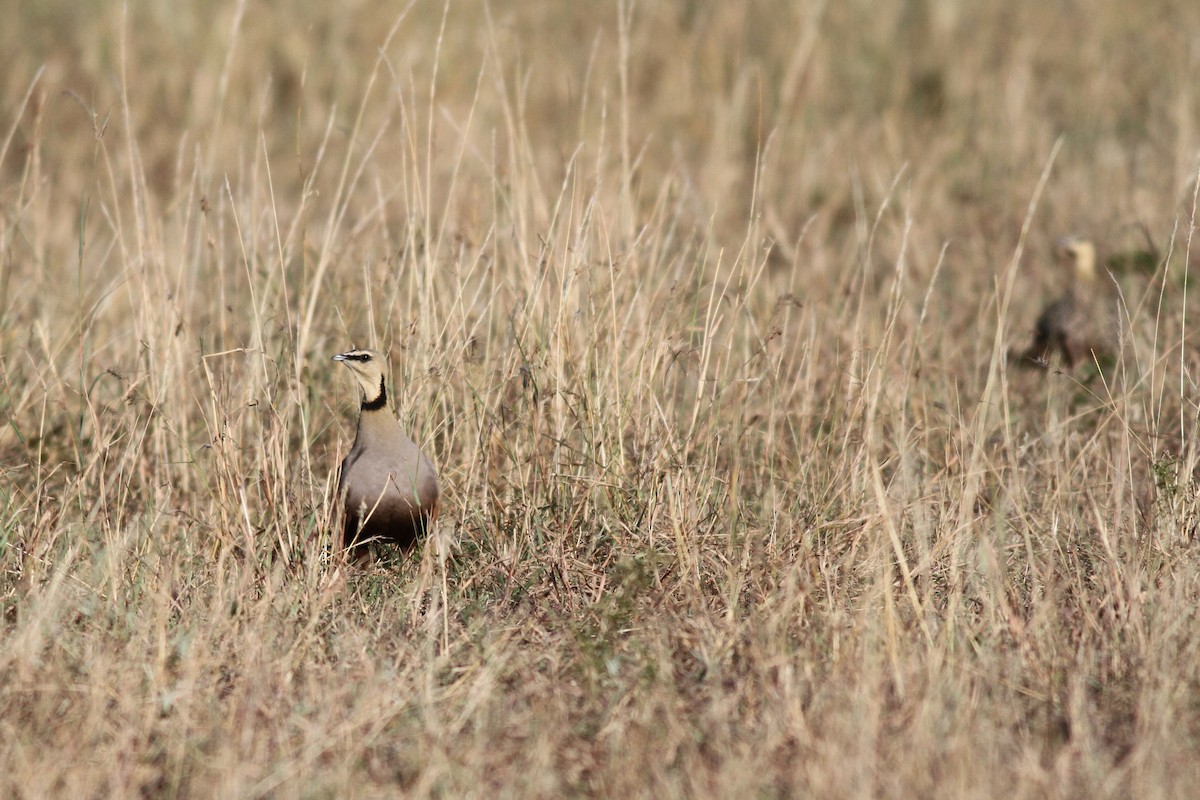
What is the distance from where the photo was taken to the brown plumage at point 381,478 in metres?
3.68

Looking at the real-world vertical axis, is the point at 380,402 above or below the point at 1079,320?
above

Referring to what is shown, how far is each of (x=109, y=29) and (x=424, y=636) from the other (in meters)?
5.98

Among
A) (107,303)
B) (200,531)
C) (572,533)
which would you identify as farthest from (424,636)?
(107,303)

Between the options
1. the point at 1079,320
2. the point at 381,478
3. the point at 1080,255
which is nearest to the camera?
the point at 381,478

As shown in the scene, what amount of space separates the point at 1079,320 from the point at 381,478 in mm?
3130

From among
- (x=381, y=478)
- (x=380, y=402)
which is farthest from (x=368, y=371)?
(x=381, y=478)

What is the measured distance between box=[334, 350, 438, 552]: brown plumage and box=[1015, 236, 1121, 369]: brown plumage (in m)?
2.57

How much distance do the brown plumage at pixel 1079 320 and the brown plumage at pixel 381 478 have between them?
2.57 m

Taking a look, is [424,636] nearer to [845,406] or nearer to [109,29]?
[845,406]

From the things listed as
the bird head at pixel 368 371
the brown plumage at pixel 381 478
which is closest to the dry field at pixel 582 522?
the brown plumage at pixel 381 478

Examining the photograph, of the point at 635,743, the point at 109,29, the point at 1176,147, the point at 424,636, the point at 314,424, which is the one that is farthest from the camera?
the point at 109,29

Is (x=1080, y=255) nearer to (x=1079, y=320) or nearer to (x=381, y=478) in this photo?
(x=1079, y=320)

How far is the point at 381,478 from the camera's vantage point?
3.67 meters

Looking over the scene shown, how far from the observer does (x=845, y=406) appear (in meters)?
4.06
